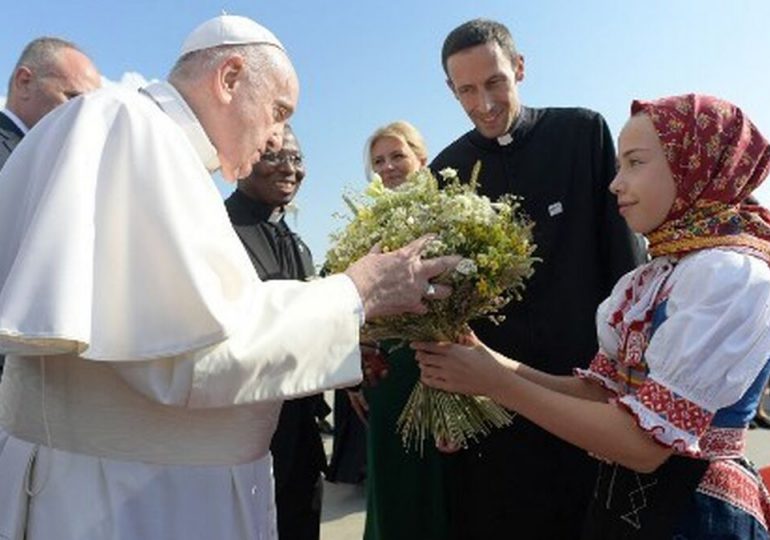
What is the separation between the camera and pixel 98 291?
1.79 metres

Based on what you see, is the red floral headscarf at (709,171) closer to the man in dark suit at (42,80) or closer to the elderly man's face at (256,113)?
the elderly man's face at (256,113)

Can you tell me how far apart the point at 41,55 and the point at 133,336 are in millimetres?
3730

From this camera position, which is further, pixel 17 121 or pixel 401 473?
pixel 17 121

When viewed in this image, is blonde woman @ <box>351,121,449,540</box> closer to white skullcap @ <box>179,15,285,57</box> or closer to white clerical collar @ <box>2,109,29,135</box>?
white skullcap @ <box>179,15,285,57</box>

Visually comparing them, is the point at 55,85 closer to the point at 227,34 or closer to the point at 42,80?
the point at 42,80

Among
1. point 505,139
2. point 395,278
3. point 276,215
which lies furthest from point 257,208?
point 395,278

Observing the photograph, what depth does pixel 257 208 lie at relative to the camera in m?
4.20

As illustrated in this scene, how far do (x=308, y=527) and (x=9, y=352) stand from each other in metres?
2.46

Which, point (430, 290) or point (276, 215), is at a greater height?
point (276, 215)

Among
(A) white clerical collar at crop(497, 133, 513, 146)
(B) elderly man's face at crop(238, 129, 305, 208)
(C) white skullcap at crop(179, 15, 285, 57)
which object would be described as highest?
(C) white skullcap at crop(179, 15, 285, 57)

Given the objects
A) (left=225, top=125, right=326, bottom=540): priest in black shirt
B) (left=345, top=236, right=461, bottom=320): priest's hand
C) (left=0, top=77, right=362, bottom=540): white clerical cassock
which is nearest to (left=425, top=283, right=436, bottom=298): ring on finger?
(left=345, top=236, right=461, bottom=320): priest's hand

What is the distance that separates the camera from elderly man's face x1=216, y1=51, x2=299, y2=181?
7.70 ft

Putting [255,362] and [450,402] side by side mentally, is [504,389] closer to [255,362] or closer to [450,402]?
[450,402]

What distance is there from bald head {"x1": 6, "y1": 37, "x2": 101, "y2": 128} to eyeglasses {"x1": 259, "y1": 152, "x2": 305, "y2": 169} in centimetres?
148
